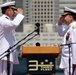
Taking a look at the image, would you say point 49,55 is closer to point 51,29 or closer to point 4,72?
point 4,72

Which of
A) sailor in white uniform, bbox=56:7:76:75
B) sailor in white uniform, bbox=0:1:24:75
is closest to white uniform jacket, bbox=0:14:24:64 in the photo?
sailor in white uniform, bbox=0:1:24:75

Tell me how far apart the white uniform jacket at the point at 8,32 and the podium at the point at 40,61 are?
0.37ft

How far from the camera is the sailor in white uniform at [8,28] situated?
2.68 meters

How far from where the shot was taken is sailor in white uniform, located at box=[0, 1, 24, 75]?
268cm

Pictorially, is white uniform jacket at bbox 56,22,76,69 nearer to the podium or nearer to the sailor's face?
the podium

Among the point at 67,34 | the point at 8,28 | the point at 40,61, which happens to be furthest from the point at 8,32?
the point at 67,34

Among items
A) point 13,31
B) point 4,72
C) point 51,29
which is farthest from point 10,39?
point 51,29

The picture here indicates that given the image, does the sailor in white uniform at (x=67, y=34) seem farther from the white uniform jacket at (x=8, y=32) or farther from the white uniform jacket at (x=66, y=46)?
the white uniform jacket at (x=8, y=32)

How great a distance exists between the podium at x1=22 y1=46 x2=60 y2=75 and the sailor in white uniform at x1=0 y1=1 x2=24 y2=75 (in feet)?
0.38

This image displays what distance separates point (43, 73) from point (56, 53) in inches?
8.0

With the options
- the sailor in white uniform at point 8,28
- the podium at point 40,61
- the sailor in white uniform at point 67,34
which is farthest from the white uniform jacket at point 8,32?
the sailor in white uniform at point 67,34

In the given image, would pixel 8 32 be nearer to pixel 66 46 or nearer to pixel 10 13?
pixel 10 13

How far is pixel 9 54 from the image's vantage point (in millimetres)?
2561

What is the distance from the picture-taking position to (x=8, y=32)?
2.73 metres
